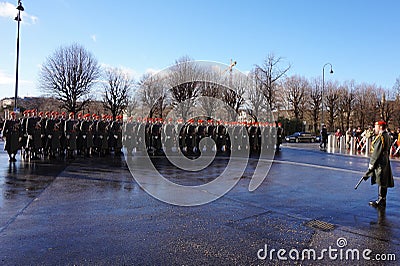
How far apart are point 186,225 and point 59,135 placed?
1082 cm

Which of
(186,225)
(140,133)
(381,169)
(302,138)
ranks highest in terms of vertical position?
(302,138)

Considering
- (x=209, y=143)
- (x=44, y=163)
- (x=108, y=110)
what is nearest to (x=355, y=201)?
(x=44, y=163)

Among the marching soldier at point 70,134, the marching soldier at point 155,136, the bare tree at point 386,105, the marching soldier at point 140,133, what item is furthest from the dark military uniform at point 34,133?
the bare tree at point 386,105

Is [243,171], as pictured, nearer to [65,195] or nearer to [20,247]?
[65,195]

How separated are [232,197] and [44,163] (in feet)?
28.1

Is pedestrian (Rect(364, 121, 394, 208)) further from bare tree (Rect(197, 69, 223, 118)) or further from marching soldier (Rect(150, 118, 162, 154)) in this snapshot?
bare tree (Rect(197, 69, 223, 118))

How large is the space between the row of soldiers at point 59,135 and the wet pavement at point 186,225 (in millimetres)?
4882

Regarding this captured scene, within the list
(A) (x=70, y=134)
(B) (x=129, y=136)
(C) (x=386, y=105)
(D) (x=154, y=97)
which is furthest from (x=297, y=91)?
(A) (x=70, y=134)

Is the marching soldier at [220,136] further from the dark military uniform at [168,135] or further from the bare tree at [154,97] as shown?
the bare tree at [154,97]

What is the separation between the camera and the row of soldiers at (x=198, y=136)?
1709 centimetres

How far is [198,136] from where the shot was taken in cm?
1862

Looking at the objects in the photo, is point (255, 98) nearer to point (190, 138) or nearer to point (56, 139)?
point (190, 138)

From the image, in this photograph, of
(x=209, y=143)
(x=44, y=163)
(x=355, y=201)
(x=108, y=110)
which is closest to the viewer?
(x=355, y=201)

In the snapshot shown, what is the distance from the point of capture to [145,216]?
558cm
